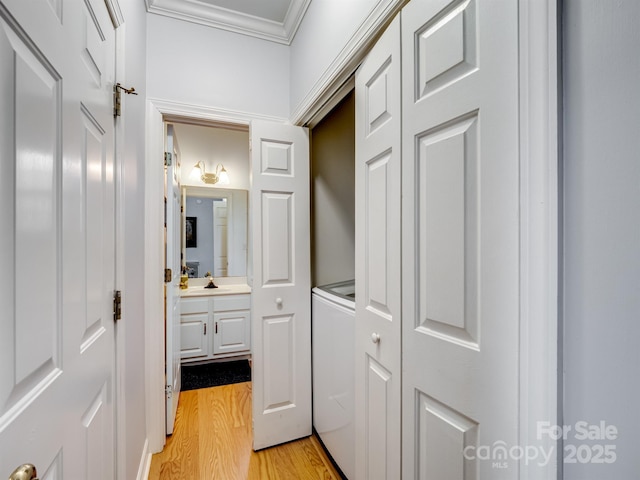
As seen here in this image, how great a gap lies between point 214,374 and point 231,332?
0.41 metres

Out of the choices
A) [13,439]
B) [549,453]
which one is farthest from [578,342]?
[13,439]

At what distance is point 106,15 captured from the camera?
106cm

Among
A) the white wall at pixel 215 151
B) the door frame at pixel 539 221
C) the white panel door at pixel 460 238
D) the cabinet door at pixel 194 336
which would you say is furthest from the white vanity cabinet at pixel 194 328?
the door frame at pixel 539 221

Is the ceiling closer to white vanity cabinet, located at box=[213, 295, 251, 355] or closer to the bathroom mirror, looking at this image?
the bathroom mirror

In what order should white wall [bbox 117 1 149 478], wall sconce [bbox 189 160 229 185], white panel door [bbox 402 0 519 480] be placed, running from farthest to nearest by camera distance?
wall sconce [bbox 189 160 229 185], white wall [bbox 117 1 149 478], white panel door [bbox 402 0 519 480]

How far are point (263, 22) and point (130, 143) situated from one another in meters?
1.24

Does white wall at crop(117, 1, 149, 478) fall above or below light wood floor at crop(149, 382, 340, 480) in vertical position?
above

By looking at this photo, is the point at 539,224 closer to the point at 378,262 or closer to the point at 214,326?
the point at 378,262

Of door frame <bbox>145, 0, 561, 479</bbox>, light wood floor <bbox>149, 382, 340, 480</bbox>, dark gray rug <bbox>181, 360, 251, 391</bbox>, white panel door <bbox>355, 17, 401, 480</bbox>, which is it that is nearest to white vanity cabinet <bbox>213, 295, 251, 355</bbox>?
dark gray rug <bbox>181, 360, 251, 391</bbox>

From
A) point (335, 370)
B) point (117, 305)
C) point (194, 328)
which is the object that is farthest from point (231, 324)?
Answer: point (117, 305)

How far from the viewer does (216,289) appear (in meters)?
3.25

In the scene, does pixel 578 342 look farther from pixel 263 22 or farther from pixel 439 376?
pixel 263 22

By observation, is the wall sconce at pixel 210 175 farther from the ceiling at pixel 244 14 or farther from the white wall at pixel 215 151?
the ceiling at pixel 244 14

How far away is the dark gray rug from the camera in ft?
8.91
